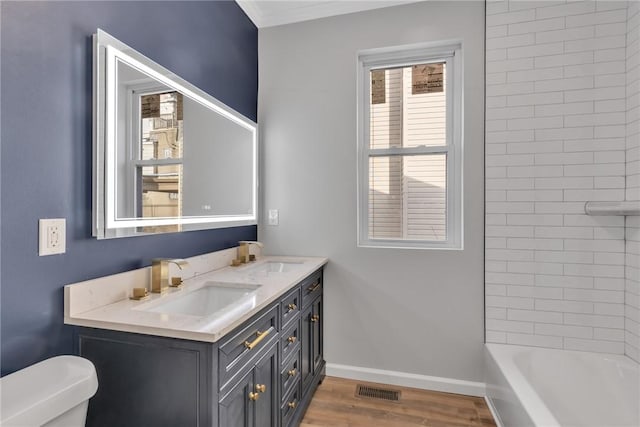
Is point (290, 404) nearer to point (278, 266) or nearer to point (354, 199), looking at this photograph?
point (278, 266)

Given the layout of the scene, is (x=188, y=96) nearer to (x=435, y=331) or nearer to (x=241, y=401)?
(x=241, y=401)

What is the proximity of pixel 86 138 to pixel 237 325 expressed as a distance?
92cm

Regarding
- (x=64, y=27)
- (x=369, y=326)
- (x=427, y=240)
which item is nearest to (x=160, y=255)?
(x=64, y=27)

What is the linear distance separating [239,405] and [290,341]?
1.80 ft

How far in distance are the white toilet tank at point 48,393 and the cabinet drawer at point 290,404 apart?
944mm

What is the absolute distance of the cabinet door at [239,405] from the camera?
1.13m

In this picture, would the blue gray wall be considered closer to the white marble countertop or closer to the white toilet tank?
the white marble countertop

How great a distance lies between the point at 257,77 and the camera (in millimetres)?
2648

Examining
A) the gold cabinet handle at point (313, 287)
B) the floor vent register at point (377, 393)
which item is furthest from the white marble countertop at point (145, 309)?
the floor vent register at point (377, 393)

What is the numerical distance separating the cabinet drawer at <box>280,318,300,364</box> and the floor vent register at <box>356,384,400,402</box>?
28.5 inches

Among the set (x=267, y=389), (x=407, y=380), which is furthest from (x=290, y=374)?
(x=407, y=380)

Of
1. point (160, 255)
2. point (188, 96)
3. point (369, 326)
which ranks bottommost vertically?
point (369, 326)

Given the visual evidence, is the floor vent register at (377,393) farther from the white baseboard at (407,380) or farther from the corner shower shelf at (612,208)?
the corner shower shelf at (612,208)

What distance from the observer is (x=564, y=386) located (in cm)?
192
